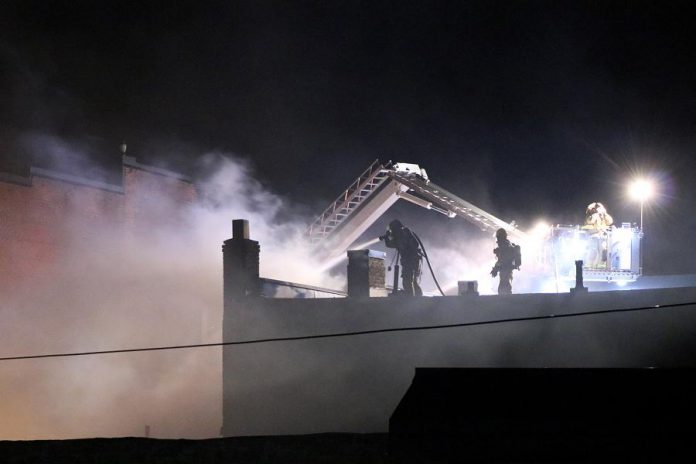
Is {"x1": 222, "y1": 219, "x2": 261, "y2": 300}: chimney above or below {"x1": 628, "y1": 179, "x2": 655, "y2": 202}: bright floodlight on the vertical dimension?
below

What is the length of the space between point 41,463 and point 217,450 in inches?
88.0

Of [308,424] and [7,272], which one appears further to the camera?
[7,272]

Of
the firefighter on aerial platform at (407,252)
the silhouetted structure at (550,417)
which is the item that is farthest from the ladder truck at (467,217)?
the silhouetted structure at (550,417)

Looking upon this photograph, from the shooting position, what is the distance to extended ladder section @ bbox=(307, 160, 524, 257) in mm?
22172

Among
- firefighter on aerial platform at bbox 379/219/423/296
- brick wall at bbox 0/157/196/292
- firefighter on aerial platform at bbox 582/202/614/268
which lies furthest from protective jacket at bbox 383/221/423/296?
brick wall at bbox 0/157/196/292

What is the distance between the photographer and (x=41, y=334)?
20.7 meters

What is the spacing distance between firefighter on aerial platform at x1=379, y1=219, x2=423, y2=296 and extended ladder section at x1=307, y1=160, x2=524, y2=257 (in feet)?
18.3

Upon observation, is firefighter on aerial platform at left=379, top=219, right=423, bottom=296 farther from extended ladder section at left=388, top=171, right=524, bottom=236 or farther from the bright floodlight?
the bright floodlight

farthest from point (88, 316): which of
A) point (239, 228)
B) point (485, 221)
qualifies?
point (485, 221)

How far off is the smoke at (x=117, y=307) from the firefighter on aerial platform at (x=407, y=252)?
7.26m

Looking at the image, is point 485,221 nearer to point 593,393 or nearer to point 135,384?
point 135,384

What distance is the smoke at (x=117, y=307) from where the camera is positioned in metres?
20.0

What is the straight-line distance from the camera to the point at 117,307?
23.2m

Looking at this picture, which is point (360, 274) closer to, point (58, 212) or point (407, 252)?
point (407, 252)
